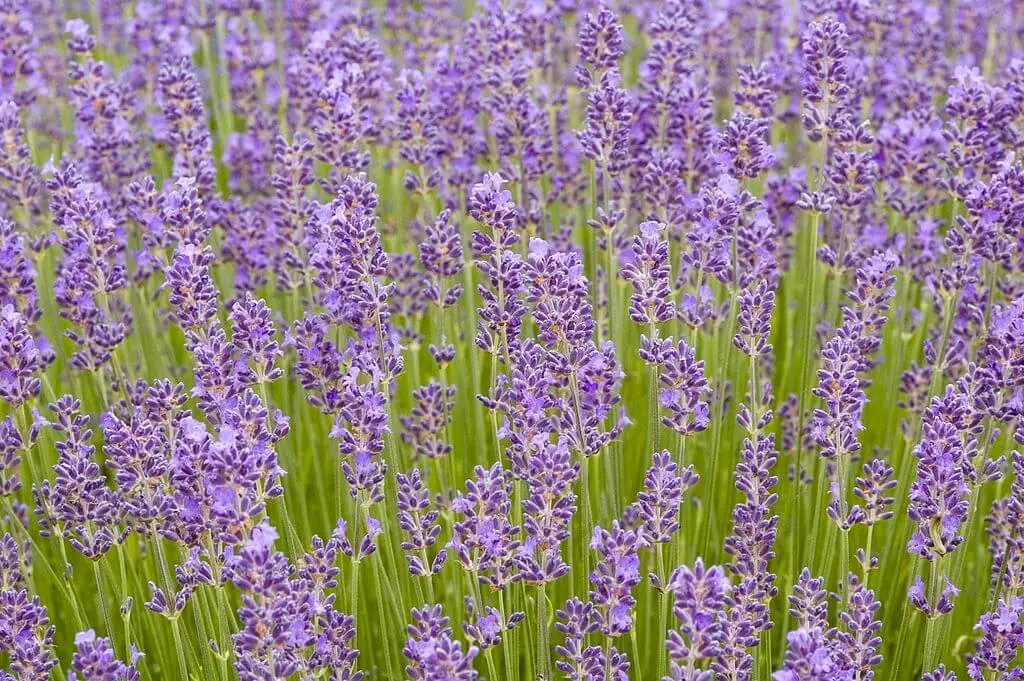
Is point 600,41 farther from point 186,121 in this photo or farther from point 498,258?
point 186,121

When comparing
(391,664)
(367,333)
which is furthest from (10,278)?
(391,664)

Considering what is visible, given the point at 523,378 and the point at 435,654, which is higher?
the point at 523,378

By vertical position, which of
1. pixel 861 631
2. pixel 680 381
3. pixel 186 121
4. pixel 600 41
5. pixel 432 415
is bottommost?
pixel 861 631

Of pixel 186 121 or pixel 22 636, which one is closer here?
pixel 22 636

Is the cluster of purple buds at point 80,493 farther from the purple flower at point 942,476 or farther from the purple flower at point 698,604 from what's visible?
the purple flower at point 942,476

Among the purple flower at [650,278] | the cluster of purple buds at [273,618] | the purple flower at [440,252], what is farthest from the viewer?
the purple flower at [440,252]

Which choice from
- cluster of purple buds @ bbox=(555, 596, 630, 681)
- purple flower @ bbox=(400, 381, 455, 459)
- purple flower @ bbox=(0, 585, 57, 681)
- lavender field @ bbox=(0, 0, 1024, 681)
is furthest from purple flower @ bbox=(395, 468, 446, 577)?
purple flower @ bbox=(0, 585, 57, 681)

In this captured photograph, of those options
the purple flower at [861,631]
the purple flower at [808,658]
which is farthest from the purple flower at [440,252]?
the purple flower at [808,658]

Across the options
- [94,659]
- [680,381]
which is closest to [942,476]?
[680,381]

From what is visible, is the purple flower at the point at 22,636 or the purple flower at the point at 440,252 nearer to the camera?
the purple flower at the point at 22,636
